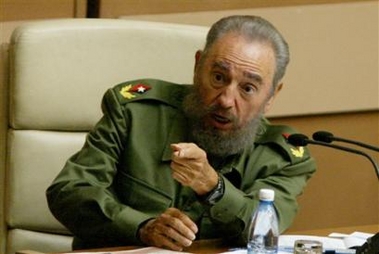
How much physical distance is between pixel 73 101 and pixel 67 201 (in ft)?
1.58

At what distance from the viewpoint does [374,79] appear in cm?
477

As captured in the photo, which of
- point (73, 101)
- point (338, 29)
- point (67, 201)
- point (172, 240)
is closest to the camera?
point (172, 240)

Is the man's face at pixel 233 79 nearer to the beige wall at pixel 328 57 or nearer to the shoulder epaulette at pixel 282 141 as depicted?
the shoulder epaulette at pixel 282 141

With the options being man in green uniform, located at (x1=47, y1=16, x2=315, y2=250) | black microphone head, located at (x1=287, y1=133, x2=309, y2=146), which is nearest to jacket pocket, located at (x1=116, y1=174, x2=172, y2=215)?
man in green uniform, located at (x1=47, y1=16, x2=315, y2=250)

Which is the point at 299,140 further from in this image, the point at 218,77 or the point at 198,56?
the point at 198,56

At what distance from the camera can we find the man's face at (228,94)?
3.43 m

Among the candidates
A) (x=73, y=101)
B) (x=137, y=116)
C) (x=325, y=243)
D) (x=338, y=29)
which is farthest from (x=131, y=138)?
(x=338, y=29)

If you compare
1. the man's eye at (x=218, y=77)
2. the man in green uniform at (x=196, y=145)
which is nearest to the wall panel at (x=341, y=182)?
the man in green uniform at (x=196, y=145)

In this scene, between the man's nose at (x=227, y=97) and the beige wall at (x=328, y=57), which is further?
the beige wall at (x=328, y=57)

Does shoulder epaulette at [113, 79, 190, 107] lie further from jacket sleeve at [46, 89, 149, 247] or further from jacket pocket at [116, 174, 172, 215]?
jacket pocket at [116, 174, 172, 215]

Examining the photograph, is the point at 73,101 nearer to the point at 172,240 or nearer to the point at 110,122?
the point at 110,122

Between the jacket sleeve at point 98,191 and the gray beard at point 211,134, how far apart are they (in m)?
0.20

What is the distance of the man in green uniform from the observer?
10.9 feet

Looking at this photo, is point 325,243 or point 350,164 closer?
point 325,243
